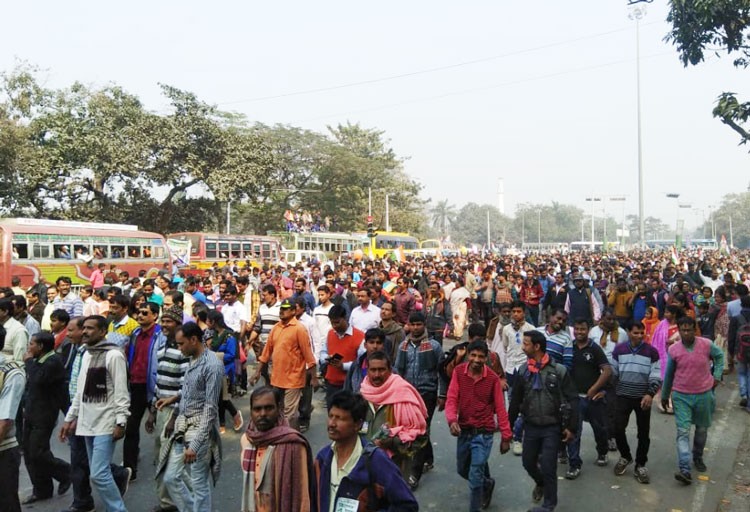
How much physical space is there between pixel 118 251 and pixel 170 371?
791 inches

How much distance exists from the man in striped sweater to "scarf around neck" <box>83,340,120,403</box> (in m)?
4.45

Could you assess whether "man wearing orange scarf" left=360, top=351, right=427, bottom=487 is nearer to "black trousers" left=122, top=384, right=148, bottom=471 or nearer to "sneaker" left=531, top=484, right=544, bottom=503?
"sneaker" left=531, top=484, right=544, bottom=503

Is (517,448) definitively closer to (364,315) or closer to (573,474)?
(573,474)

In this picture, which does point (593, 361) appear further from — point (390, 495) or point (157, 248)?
point (157, 248)

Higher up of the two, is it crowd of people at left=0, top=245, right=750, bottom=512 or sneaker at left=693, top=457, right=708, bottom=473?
crowd of people at left=0, top=245, right=750, bottom=512

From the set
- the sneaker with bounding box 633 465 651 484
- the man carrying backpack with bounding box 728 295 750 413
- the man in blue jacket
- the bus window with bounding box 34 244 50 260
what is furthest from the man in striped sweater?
the bus window with bounding box 34 244 50 260

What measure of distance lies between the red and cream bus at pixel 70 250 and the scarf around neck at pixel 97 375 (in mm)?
13194

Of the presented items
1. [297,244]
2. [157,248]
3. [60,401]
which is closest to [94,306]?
[60,401]

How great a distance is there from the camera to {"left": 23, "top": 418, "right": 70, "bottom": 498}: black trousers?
498 cm

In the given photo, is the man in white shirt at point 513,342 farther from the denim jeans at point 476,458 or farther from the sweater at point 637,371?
the denim jeans at point 476,458

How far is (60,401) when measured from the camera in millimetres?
5051

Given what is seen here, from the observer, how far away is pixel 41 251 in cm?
1967

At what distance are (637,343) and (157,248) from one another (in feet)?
72.8

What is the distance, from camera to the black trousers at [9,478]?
388cm
